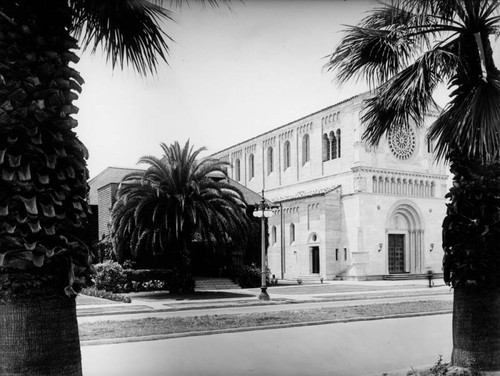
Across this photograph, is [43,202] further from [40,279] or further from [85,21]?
[85,21]

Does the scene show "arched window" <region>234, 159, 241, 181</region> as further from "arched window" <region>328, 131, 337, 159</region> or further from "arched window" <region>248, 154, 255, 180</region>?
"arched window" <region>328, 131, 337, 159</region>

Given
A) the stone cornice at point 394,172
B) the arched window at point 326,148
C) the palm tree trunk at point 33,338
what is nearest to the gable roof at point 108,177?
the stone cornice at point 394,172

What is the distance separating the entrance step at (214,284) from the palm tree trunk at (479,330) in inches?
835

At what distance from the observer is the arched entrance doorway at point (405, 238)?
141ft

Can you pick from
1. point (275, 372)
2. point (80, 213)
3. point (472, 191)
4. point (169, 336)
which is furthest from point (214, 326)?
point (80, 213)

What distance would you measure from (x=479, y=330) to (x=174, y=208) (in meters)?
15.9

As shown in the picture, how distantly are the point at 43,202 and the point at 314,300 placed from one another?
60.4 feet

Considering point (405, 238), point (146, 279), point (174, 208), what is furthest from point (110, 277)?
point (405, 238)

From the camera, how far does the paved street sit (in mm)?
8258

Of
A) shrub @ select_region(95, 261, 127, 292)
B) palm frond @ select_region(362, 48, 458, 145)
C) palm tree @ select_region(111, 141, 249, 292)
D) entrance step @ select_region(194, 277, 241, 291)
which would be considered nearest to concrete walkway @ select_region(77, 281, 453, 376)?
palm frond @ select_region(362, 48, 458, 145)

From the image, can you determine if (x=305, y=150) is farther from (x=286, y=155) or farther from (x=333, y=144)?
(x=333, y=144)

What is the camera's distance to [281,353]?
994cm

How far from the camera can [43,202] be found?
4703 mm

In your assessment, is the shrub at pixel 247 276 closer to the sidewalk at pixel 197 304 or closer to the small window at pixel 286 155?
the sidewalk at pixel 197 304
